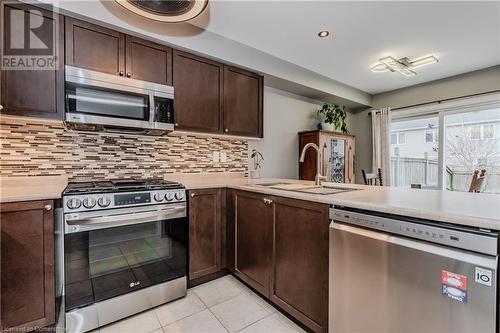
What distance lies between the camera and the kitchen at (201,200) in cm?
112

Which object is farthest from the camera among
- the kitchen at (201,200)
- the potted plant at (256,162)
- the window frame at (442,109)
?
the window frame at (442,109)

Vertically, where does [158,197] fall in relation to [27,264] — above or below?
above

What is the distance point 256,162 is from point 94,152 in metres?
1.88

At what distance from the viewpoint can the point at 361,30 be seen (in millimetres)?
2373

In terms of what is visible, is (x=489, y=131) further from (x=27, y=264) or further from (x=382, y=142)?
(x=27, y=264)

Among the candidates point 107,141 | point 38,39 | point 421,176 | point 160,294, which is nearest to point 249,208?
point 160,294

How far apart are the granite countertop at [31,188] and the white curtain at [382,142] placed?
4514 mm

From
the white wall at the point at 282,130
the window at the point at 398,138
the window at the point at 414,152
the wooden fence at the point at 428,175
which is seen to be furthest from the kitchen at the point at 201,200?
the window at the point at 398,138

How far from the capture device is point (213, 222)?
2.21 meters

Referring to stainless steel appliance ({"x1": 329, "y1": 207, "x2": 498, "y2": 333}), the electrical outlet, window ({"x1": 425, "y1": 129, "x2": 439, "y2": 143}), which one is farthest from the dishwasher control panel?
window ({"x1": 425, "y1": 129, "x2": 439, "y2": 143})

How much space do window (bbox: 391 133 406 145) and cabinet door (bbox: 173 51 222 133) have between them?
3449 mm

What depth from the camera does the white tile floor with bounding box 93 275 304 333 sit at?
161cm

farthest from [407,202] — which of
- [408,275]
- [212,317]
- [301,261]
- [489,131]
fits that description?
[489,131]

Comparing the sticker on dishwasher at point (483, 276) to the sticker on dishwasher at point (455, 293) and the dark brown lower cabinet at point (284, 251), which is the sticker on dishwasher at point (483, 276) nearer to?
the sticker on dishwasher at point (455, 293)
